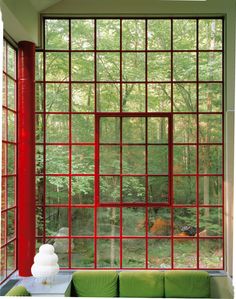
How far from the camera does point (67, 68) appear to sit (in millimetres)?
5773

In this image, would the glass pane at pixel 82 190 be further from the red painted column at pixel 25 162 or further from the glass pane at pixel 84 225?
the red painted column at pixel 25 162

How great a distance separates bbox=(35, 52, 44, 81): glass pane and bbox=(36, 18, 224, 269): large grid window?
0.07ft

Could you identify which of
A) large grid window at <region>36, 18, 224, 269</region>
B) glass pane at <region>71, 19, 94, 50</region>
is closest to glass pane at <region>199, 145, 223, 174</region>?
large grid window at <region>36, 18, 224, 269</region>

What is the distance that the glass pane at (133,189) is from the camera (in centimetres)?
575

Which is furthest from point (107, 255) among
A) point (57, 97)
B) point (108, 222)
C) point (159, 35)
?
point (159, 35)

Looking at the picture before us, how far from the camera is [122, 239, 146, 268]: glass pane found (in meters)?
5.71

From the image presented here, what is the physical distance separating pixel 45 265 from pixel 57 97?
2.41 metres

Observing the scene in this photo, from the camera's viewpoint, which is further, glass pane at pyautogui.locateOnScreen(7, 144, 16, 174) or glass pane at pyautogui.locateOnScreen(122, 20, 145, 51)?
glass pane at pyautogui.locateOnScreen(122, 20, 145, 51)

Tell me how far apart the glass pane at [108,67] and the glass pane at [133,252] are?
7.91ft

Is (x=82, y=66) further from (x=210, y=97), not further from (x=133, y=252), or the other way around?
(x=133, y=252)

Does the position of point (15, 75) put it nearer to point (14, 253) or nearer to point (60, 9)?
point (60, 9)

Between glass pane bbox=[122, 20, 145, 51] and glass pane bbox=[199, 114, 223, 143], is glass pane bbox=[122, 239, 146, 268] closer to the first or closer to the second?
glass pane bbox=[199, 114, 223, 143]

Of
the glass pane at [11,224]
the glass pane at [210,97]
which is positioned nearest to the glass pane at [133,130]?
the glass pane at [210,97]

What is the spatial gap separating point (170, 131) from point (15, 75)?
232cm
